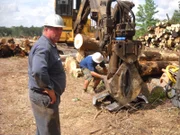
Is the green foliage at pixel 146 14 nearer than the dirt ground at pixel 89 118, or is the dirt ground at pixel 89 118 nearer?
the dirt ground at pixel 89 118

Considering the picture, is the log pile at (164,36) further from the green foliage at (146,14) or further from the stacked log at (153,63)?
the green foliage at (146,14)

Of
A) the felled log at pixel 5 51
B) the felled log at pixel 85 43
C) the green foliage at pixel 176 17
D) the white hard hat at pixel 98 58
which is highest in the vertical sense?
the green foliage at pixel 176 17

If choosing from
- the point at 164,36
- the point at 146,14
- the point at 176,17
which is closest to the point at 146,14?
the point at 146,14

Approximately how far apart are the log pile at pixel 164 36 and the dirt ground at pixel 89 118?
7.95m

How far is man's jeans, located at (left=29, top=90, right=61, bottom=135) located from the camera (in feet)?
10.2

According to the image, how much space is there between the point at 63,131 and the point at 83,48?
470cm

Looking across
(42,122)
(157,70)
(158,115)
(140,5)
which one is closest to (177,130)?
(158,115)

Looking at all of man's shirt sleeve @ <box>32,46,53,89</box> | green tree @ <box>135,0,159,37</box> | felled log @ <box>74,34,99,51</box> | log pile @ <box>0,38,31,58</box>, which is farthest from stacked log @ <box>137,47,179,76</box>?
green tree @ <box>135,0,159,37</box>

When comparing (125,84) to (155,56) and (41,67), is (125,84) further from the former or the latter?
(155,56)

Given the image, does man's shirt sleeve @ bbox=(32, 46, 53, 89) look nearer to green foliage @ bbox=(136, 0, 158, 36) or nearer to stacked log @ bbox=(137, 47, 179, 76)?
stacked log @ bbox=(137, 47, 179, 76)

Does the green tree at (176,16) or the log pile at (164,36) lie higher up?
the green tree at (176,16)

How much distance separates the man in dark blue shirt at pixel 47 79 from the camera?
290 centimetres

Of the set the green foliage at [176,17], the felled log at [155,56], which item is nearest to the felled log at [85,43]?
the felled log at [155,56]

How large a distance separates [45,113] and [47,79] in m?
0.50
